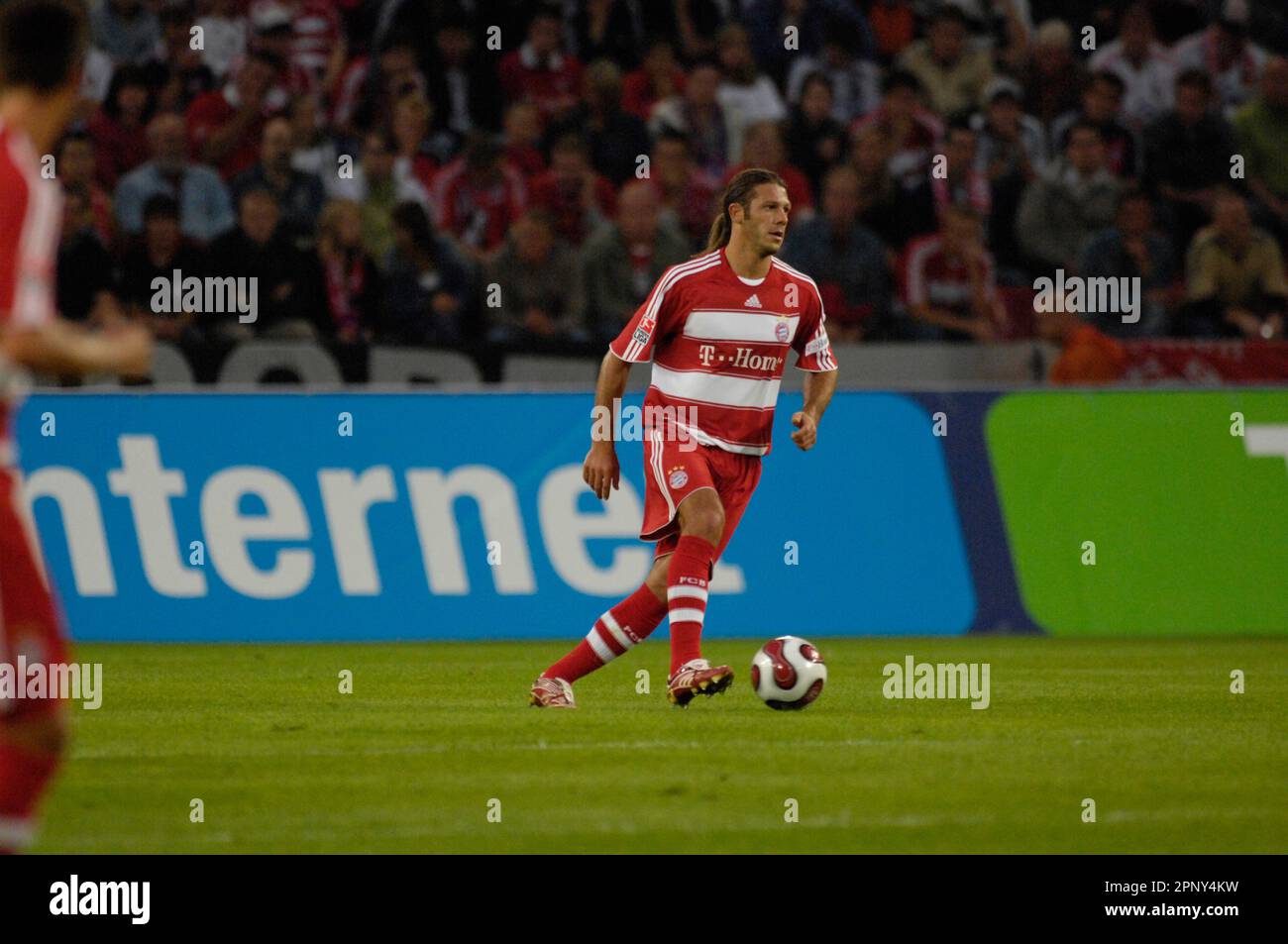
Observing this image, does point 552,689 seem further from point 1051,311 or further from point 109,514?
point 1051,311

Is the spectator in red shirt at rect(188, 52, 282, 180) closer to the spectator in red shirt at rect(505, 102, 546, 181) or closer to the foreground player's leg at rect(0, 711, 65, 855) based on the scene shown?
the spectator in red shirt at rect(505, 102, 546, 181)

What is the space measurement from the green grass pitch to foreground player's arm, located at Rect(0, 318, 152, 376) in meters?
2.30

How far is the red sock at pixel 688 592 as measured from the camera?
32.8ft

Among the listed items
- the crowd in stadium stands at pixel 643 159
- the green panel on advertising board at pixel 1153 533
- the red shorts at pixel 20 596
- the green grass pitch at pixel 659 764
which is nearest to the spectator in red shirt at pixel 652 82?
the crowd in stadium stands at pixel 643 159

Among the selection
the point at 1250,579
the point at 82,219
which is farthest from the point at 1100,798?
the point at 82,219

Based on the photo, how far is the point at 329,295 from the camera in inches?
674

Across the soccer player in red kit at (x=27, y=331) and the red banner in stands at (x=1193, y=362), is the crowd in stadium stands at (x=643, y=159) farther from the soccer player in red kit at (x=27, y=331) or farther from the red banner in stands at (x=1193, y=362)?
the soccer player in red kit at (x=27, y=331)

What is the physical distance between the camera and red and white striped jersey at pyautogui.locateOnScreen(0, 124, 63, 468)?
500 centimetres

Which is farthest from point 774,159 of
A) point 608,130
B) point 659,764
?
point 659,764

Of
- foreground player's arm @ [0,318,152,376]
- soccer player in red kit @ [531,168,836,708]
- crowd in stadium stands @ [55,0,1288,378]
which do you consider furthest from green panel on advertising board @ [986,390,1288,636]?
foreground player's arm @ [0,318,152,376]

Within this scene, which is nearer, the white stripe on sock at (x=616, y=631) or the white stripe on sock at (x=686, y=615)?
the white stripe on sock at (x=686, y=615)

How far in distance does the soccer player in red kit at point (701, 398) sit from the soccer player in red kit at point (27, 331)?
5.05m

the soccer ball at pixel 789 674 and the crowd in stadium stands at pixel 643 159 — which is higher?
the crowd in stadium stands at pixel 643 159

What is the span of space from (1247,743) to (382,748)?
3765mm
